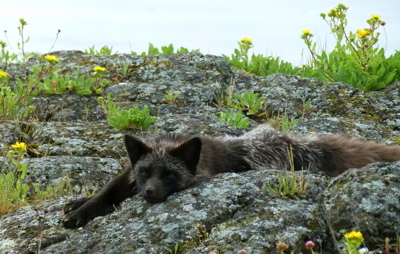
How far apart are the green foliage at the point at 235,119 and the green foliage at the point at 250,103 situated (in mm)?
706

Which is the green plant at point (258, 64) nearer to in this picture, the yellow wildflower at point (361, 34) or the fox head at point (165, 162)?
the yellow wildflower at point (361, 34)

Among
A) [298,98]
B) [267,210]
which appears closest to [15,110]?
[298,98]

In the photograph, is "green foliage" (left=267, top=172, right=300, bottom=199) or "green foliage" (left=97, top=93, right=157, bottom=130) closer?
"green foliage" (left=267, top=172, right=300, bottom=199)

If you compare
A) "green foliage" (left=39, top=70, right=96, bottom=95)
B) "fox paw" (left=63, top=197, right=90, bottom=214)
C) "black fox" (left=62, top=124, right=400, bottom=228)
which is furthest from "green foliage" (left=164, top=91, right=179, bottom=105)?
"fox paw" (left=63, top=197, right=90, bottom=214)

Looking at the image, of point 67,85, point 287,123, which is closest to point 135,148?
point 287,123

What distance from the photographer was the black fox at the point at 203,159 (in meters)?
5.66

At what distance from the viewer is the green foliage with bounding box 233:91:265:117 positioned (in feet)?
30.8

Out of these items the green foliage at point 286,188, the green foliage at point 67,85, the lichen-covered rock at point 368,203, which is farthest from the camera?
the green foliage at point 67,85

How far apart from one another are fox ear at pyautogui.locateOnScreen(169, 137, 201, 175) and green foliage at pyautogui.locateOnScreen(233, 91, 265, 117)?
3.54 meters

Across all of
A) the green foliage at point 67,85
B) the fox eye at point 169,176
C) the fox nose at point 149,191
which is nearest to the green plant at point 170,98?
the green foliage at point 67,85

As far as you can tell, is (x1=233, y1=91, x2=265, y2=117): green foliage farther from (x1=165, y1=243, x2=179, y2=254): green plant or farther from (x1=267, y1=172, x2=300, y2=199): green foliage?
(x1=165, y1=243, x2=179, y2=254): green plant

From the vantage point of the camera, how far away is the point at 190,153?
6012 millimetres

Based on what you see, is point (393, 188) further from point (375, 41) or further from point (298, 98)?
point (375, 41)

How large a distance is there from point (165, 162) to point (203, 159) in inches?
18.5
